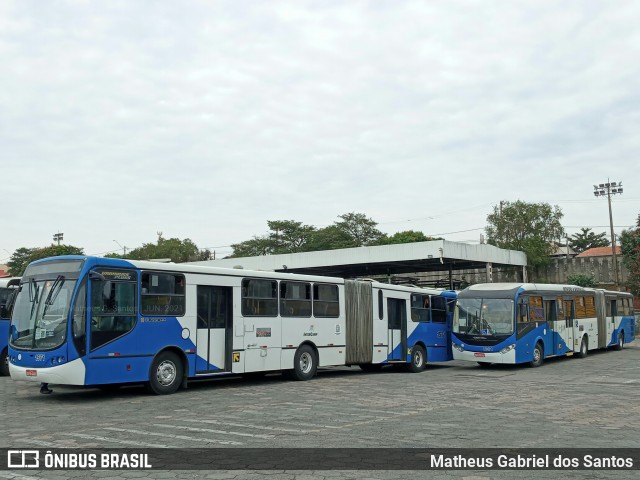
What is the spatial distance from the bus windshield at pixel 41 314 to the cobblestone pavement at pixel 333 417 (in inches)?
49.0

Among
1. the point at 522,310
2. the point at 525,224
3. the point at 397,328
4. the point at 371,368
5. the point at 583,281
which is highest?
the point at 525,224

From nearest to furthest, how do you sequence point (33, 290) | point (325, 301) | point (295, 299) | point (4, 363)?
point (33, 290), point (295, 299), point (325, 301), point (4, 363)

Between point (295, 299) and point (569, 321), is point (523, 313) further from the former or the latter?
point (295, 299)

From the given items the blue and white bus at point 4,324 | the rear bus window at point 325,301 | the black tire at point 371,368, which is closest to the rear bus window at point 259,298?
the rear bus window at point 325,301

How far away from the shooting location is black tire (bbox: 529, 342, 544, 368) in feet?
79.5

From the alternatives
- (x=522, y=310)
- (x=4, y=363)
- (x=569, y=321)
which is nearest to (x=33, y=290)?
(x=4, y=363)

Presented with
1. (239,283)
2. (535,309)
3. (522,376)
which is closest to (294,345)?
(239,283)

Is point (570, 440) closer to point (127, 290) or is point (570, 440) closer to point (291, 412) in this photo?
point (291, 412)

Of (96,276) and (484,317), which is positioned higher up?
(96,276)

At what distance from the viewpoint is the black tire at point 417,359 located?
23281 mm

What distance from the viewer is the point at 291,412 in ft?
39.9

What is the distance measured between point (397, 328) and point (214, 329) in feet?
27.0

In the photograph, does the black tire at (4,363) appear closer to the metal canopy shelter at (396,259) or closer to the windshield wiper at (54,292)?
the windshield wiper at (54,292)

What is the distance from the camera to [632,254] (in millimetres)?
51438
